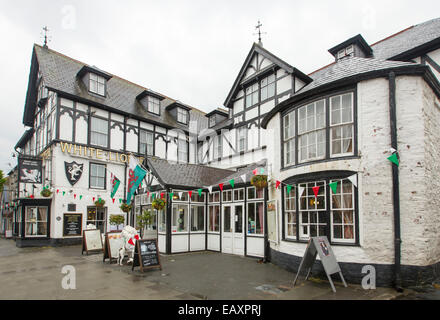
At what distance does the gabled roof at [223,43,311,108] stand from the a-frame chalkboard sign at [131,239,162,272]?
10.9 metres

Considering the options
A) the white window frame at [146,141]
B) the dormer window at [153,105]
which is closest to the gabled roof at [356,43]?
the white window frame at [146,141]

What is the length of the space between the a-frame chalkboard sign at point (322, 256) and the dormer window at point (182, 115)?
774 inches

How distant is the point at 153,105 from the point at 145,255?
16434 millimetres

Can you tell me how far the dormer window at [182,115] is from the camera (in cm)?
2567

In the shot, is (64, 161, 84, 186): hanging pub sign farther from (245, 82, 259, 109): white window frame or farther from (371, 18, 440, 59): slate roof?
(371, 18, 440, 59): slate roof

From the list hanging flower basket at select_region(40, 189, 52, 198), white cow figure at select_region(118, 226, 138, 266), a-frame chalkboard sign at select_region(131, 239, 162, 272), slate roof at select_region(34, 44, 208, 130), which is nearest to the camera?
a-frame chalkboard sign at select_region(131, 239, 162, 272)

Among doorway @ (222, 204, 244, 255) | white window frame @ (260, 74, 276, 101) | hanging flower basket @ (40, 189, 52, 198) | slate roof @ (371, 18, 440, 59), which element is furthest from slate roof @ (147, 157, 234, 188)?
slate roof @ (371, 18, 440, 59)

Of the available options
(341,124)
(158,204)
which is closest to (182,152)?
(158,204)

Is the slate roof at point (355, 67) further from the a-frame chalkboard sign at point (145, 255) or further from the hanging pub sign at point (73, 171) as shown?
the hanging pub sign at point (73, 171)

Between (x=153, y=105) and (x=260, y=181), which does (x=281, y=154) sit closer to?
(x=260, y=181)

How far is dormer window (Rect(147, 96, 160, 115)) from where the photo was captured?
23709mm

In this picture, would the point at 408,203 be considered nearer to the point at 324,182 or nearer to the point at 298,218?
the point at 324,182

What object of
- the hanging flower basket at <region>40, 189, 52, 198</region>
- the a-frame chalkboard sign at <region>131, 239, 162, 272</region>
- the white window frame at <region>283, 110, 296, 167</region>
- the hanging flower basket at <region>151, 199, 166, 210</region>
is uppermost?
the white window frame at <region>283, 110, 296, 167</region>

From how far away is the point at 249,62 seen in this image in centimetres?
1775
